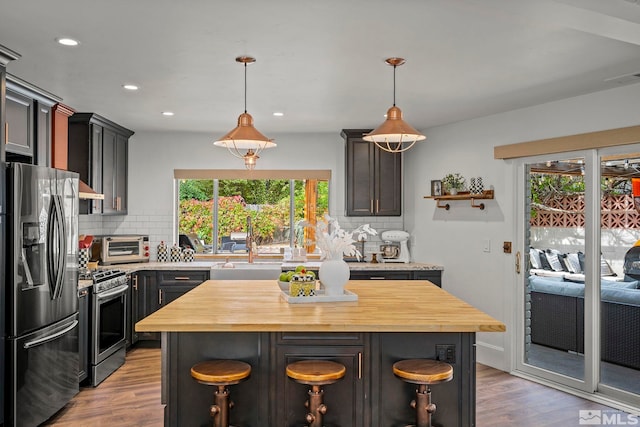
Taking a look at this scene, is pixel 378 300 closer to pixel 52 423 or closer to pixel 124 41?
pixel 124 41

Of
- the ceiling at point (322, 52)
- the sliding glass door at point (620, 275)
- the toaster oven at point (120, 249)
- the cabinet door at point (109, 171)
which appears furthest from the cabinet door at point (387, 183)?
the cabinet door at point (109, 171)

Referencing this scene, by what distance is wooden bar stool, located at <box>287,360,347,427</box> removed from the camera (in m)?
2.65

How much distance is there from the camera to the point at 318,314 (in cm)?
292

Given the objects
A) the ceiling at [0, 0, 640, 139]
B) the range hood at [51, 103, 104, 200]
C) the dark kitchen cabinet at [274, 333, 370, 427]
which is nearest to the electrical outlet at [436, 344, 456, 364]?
the dark kitchen cabinet at [274, 333, 370, 427]

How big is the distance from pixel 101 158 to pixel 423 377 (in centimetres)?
433

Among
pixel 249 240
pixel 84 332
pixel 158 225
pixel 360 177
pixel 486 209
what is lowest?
pixel 84 332

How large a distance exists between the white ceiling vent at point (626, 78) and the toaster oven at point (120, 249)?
4.93 meters

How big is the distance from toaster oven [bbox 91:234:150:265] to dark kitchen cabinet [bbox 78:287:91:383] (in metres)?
1.32

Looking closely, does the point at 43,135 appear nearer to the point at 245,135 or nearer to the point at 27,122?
the point at 27,122

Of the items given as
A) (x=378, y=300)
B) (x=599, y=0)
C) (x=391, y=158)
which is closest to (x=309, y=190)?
(x=391, y=158)

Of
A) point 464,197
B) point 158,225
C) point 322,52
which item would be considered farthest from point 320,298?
point 158,225

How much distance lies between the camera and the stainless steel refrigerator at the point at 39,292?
3.39 metres

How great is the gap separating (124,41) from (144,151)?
11.5 ft

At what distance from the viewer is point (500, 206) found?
5.30 metres
